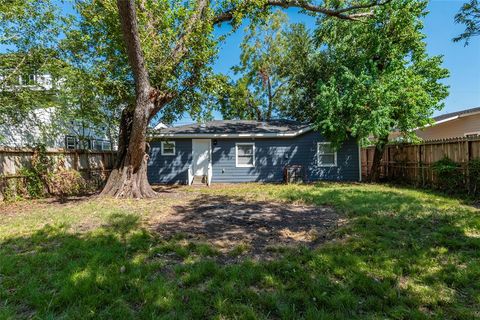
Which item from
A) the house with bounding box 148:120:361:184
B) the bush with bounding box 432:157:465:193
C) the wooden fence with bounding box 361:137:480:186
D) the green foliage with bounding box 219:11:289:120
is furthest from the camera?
the green foliage with bounding box 219:11:289:120

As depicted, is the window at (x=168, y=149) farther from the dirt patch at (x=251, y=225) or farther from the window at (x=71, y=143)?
the dirt patch at (x=251, y=225)

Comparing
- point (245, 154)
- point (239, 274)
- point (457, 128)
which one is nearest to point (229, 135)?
point (245, 154)

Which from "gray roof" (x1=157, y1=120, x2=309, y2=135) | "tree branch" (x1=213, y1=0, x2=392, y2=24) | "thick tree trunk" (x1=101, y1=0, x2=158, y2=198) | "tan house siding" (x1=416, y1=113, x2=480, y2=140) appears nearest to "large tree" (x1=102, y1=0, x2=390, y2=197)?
"thick tree trunk" (x1=101, y1=0, x2=158, y2=198)

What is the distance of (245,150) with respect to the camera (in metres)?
13.6

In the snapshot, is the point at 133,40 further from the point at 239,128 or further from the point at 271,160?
the point at 271,160

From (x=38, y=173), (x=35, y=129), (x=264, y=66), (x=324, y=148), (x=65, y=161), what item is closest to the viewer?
(x=38, y=173)

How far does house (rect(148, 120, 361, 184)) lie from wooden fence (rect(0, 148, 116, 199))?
2397mm

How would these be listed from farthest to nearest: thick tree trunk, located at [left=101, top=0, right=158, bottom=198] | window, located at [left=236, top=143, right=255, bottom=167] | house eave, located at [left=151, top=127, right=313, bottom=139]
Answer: window, located at [left=236, top=143, right=255, bottom=167] → house eave, located at [left=151, top=127, right=313, bottom=139] → thick tree trunk, located at [left=101, top=0, right=158, bottom=198]

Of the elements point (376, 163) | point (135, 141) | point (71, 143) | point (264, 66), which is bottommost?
point (376, 163)

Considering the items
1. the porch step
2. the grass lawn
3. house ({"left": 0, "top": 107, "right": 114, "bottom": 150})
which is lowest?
the grass lawn

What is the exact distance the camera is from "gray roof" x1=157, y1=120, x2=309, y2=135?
13289mm

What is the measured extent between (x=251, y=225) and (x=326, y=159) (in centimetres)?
939

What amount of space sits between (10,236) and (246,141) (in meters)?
10.2

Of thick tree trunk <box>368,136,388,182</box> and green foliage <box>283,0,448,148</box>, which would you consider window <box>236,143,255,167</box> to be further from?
thick tree trunk <box>368,136,388,182</box>
